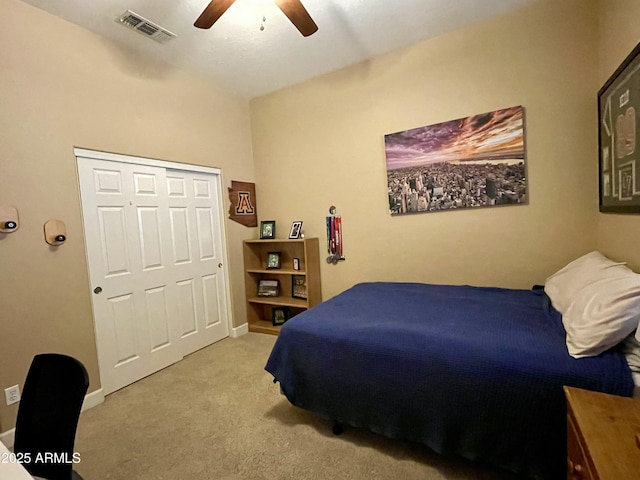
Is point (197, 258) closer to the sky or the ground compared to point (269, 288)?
closer to the sky

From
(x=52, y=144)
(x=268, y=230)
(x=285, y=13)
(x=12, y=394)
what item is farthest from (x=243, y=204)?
(x=12, y=394)

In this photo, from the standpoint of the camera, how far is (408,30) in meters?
2.68

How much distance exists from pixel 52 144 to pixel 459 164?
10.7 feet

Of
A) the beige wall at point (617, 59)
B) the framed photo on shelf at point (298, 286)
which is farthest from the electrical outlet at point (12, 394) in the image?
the beige wall at point (617, 59)

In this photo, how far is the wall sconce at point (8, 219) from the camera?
1.94 m

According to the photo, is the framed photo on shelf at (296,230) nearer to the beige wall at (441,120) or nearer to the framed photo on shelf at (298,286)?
the beige wall at (441,120)

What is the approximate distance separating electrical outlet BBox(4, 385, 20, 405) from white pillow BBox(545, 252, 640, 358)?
322cm

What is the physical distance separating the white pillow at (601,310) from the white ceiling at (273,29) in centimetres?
224

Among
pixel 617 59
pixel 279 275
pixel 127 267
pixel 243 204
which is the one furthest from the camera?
pixel 279 275

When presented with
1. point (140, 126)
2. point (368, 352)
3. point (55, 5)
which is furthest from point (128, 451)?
point (55, 5)

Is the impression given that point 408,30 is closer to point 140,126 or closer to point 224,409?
point 140,126

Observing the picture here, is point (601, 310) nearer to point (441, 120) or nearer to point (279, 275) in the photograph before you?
point (441, 120)

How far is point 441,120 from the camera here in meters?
2.83

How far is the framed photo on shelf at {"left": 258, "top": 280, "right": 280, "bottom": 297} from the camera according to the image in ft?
12.5
